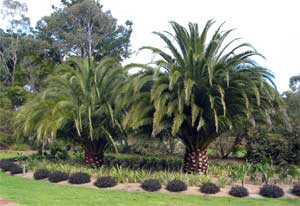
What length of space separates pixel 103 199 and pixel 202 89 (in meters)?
5.62

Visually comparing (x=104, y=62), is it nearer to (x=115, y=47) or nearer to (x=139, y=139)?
(x=139, y=139)

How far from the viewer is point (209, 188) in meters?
10.8

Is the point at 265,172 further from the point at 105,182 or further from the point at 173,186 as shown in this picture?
the point at 105,182

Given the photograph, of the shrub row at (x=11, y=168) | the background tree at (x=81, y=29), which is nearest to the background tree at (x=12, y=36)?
the background tree at (x=81, y=29)

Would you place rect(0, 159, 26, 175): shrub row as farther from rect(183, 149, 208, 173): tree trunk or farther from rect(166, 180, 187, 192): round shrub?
rect(166, 180, 187, 192): round shrub

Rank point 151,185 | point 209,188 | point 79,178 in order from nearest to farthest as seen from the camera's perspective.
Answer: point 209,188
point 151,185
point 79,178

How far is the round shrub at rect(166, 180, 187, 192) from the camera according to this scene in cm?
1095

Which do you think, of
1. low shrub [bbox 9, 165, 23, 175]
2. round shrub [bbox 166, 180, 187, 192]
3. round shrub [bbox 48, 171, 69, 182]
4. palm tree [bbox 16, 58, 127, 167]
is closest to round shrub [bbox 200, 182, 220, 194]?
round shrub [bbox 166, 180, 187, 192]

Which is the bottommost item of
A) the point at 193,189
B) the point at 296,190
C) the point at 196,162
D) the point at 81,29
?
the point at 193,189

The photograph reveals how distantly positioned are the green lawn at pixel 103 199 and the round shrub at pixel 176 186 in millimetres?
441

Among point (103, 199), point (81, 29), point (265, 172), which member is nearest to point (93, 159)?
Answer: point (103, 199)

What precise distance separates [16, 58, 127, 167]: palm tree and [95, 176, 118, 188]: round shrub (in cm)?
289

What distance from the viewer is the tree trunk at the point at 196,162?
44.4 feet

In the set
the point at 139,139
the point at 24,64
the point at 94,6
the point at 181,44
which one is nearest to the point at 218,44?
the point at 181,44
